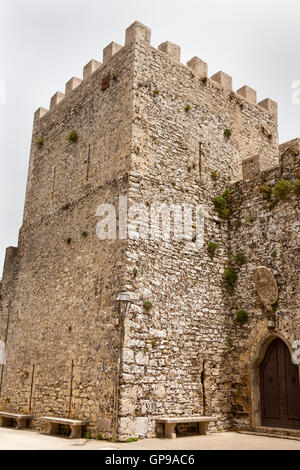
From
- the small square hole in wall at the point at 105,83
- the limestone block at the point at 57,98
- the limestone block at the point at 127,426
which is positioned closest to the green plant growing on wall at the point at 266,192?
the small square hole in wall at the point at 105,83

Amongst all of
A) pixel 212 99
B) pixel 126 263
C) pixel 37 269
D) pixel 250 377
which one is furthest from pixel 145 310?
pixel 212 99

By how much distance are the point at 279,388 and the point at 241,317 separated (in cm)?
200

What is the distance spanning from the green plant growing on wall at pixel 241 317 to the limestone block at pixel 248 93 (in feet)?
25.0

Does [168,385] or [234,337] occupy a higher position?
[234,337]

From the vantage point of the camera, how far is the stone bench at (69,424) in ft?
35.5

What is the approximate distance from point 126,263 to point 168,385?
3.01 m

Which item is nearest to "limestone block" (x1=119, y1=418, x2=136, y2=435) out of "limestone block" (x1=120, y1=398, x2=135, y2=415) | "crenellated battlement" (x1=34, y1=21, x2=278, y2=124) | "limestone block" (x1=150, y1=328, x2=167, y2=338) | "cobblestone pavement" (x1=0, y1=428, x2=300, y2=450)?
"limestone block" (x1=120, y1=398, x2=135, y2=415)

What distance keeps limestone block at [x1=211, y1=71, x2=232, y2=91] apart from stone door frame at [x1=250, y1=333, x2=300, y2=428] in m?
8.25

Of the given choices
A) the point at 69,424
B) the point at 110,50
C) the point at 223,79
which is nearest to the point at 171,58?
the point at 110,50

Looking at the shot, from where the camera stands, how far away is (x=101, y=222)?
12445 mm
